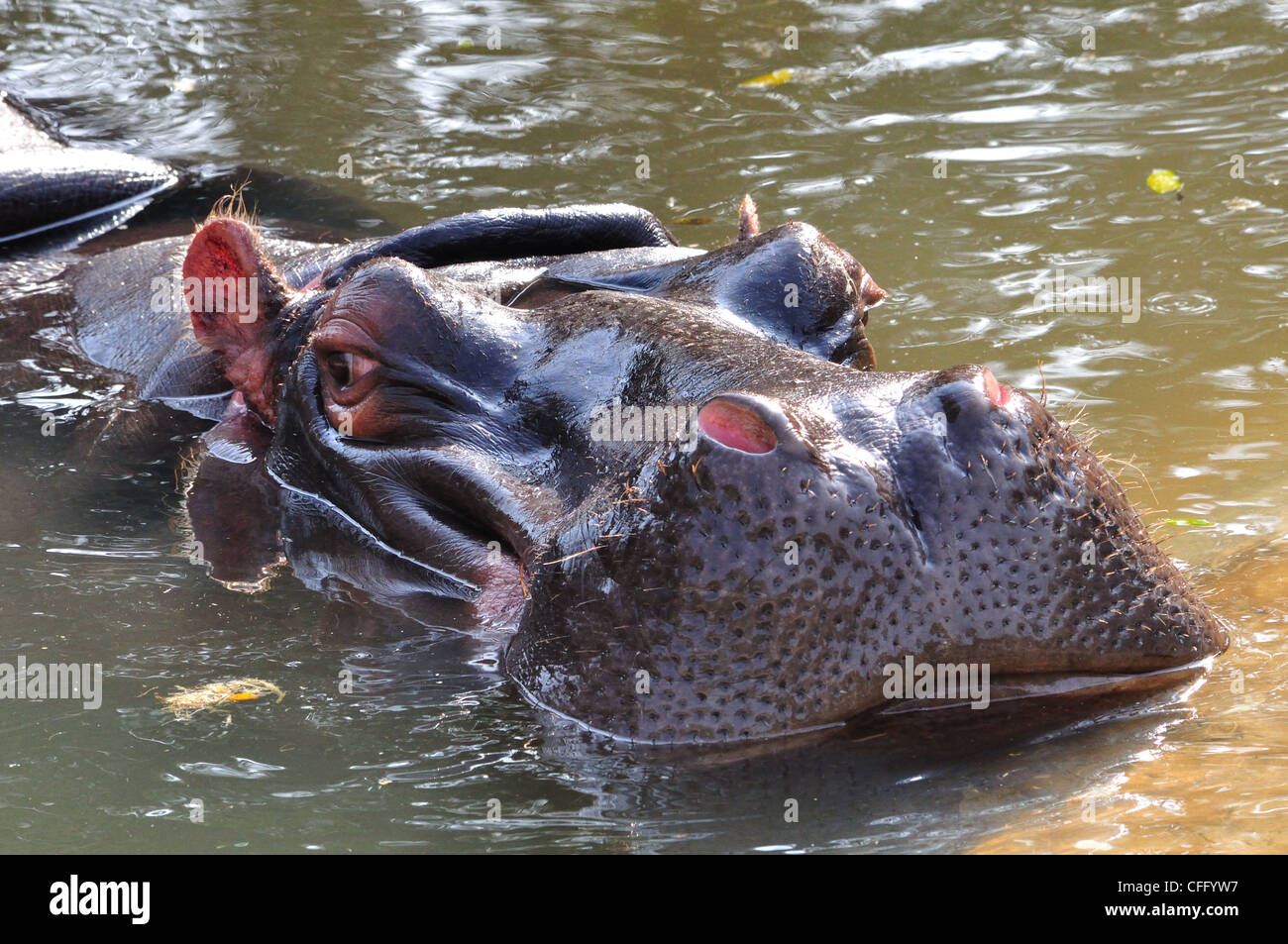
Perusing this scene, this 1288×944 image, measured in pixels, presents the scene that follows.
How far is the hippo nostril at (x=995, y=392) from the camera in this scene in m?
2.98

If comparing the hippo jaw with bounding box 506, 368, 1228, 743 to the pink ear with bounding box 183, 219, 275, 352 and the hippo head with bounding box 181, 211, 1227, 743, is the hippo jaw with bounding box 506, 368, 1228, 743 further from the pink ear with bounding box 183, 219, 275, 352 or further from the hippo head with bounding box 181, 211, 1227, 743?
the pink ear with bounding box 183, 219, 275, 352

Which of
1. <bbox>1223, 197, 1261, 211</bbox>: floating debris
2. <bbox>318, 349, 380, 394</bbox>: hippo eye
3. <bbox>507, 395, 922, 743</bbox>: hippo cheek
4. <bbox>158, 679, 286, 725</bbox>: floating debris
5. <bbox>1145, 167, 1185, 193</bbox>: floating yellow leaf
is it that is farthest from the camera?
<bbox>1145, 167, 1185, 193</bbox>: floating yellow leaf

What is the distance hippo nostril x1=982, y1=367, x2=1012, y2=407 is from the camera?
298 cm

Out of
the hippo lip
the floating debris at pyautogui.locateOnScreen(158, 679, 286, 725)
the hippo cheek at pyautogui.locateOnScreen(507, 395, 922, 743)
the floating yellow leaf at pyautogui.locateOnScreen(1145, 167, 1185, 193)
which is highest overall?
the floating yellow leaf at pyautogui.locateOnScreen(1145, 167, 1185, 193)

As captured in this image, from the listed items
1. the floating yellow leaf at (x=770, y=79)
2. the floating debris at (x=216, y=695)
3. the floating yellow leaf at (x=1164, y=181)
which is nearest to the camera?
the floating debris at (x=216, y=695)

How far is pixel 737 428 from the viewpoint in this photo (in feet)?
9.38

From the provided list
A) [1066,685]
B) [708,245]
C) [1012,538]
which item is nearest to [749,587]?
[1012,538]

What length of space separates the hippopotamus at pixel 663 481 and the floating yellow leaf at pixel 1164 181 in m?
3.05

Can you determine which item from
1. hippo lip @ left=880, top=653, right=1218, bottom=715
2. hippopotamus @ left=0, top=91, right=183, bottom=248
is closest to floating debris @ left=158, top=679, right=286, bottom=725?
hippo lip @ left=880, top=653, right=1218, bottom=715

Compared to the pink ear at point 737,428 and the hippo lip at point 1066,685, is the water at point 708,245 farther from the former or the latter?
the pink ear at point 737,428

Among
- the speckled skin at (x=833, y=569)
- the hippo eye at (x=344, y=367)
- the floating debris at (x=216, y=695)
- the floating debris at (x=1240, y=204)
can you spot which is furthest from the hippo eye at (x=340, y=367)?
the floating debris at (x=1240, y=204)

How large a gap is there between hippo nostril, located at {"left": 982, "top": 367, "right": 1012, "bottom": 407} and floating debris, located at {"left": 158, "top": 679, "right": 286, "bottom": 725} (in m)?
1.68

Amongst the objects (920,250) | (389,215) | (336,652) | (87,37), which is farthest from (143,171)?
(336,652)
